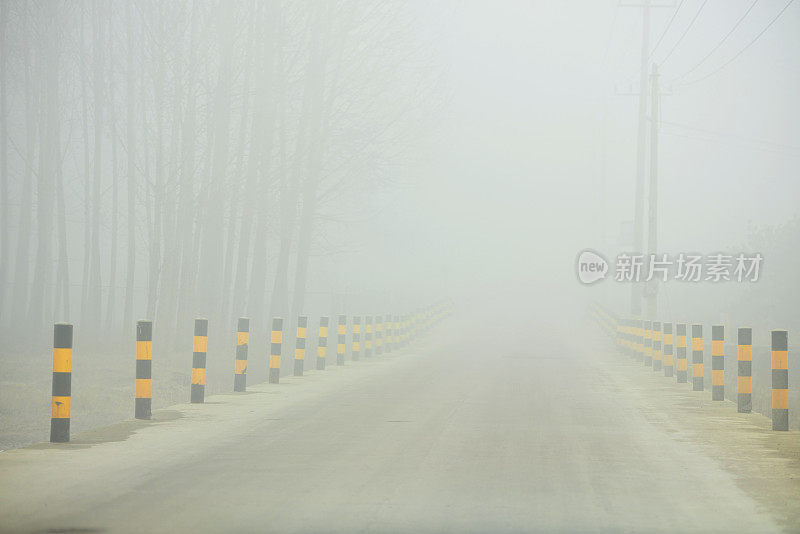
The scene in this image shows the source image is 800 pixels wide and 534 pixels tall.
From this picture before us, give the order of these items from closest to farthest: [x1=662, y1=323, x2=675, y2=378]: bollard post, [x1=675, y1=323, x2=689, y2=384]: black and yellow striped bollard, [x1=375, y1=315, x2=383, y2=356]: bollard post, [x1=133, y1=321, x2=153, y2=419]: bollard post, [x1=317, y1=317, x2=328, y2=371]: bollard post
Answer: [x1=133, y1=321, x2=153, y2=419]: bollard post
[x1=675, y1=323, x2=689, y2=384]: black and yellow striped bollard
[x1=317, y1=317, x2=328, y2=371]: bollard post
[x1=662, y1=323, x2=675, y2=378]: bollard post
[x1=375, y1=315, x2=383, y2=356]: bollard post

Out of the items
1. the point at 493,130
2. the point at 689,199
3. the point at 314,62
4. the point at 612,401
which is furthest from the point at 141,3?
the point at 689,199

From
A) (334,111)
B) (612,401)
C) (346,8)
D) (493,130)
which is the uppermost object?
(493,130)

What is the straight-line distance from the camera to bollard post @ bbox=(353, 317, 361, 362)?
87.2 feet

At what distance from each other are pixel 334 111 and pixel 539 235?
120 meters

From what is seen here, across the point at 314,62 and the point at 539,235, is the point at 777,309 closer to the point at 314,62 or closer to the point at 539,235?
the point at 314,62

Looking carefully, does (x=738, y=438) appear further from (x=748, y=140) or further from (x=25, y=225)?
(x=748, y=140)

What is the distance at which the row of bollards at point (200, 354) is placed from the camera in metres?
10.6

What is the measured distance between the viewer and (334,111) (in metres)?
37.0

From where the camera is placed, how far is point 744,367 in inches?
572

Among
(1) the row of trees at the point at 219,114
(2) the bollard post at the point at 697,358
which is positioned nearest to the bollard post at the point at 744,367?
(2) the bollard post at the point at 697,358

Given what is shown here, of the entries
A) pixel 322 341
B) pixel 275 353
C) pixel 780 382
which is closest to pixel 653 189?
pixel 322 341

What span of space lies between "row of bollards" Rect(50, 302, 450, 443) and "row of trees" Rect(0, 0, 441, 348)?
5040mm

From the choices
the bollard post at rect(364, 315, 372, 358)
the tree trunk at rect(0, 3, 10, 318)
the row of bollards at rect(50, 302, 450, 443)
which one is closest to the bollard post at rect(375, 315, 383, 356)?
the row of bollards at rect(50, 302, 450, 443)

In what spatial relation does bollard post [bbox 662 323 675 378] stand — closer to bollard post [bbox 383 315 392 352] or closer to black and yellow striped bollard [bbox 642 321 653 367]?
black and yellow striped bollard [bbox 642 321 653 367]
